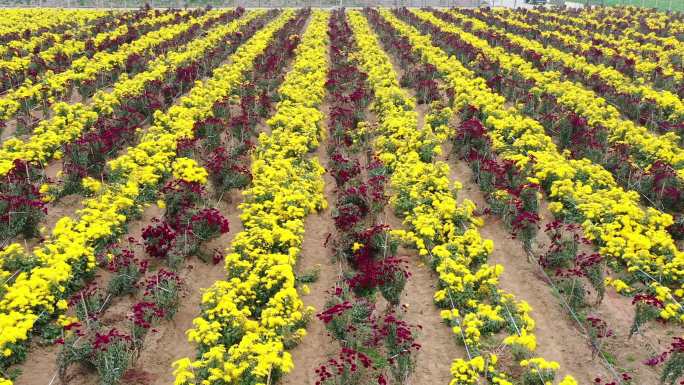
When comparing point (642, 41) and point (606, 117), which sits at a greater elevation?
point (642, 41)

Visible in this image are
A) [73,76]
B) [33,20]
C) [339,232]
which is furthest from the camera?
[33,20]

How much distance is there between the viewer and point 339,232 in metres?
9.50

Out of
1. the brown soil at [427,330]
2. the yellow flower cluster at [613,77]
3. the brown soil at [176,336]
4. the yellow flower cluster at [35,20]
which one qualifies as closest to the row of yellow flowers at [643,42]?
the yellow flower cluster at [613,77]

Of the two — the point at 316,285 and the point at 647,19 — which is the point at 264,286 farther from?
the point at 647,19

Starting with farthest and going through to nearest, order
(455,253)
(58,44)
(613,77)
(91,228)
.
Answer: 1. (58,44)
2. (613,77)
3. (455,253)
4. (91,228)

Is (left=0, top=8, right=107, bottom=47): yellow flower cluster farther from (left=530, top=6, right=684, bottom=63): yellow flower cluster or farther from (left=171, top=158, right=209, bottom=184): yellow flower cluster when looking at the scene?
(left=530, top=6, right=684, bottom=63): yellow flower cluster

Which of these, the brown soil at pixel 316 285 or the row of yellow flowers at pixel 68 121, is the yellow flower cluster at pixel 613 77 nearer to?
the brown soil at pixel 316 285

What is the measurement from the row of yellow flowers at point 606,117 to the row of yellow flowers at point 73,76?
15.1 meters

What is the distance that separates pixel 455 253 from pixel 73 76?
14707mm

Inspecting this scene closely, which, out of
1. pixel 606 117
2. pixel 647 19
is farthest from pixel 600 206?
pixel 647 19

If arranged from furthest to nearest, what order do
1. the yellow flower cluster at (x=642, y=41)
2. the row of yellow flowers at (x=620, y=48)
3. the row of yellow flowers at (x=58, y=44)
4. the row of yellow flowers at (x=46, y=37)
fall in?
1. the yellow flower cluster at (x=642, y=41)
2. the row of yellow flowers at (x=46, y=37)
3. the row of yellow flowers at (x=620, y=48)
4. the row of yellow flowers at (x=58, y=44)

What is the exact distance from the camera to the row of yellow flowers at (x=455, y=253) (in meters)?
6.46

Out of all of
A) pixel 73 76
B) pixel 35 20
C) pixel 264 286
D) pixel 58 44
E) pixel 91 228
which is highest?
pixel 35 20

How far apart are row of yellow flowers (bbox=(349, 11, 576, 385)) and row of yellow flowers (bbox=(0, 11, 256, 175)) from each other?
762cm
